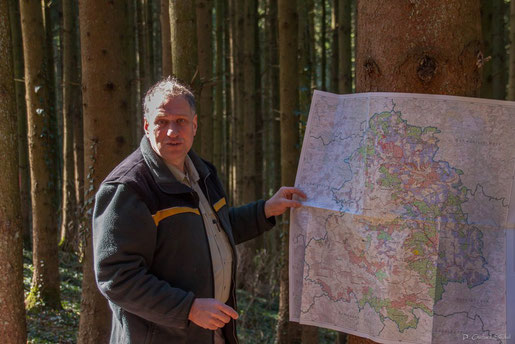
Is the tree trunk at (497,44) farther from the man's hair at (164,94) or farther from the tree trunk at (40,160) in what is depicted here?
the man's hair at (164,94)

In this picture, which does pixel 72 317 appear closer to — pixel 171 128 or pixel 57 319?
pixel 57 319

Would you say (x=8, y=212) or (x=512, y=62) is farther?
(x=512, y=62)

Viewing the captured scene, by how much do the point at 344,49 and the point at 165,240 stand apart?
22.1ft

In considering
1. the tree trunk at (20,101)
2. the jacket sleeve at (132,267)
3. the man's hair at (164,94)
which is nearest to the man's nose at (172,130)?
the man's hair at (164,94)

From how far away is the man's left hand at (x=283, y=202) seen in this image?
283 cm

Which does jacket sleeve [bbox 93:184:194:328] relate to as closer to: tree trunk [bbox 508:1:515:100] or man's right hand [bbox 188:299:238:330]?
man's right hand [bbox 188:299:238:330]

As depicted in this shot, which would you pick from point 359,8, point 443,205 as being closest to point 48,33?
point 359,8

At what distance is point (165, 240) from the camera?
8.00 feet

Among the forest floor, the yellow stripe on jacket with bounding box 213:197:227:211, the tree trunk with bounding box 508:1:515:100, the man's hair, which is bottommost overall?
the forest floor

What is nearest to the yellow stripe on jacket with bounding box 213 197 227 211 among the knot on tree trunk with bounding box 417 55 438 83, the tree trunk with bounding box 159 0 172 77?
the knot on tree trunk with bounding box 417 55 438 83

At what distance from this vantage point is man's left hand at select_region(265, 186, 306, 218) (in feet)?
9.27

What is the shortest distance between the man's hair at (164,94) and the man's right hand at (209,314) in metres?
0.91

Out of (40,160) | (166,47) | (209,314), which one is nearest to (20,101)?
(40,160)

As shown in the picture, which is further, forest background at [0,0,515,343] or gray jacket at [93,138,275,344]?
forest background at [0,0,515,343]
